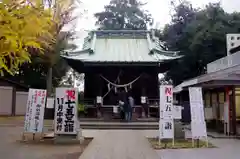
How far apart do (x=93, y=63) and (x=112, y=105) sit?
332 centimetres

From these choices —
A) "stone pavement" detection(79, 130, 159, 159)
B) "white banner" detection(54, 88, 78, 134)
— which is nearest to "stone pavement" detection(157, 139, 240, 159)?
"stone pavement" detection(79, 130, 159, 159)

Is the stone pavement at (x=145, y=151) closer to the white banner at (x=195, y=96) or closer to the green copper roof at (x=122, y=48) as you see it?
the white banner at (x=195, y=96)

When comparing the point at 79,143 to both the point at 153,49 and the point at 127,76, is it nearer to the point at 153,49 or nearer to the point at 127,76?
the point at 127,76

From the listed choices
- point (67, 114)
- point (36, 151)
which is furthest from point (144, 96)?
point (36, 151)

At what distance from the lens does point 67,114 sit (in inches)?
499

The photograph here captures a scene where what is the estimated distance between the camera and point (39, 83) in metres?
35.6

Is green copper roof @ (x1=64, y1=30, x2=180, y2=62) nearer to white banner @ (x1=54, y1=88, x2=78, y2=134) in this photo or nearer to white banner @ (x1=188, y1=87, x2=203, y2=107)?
white banner @ (x1=54, y1=88, x2=78, y2=134)

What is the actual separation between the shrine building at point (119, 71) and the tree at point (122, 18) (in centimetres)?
2374

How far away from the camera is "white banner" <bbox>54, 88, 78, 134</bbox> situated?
1266cm

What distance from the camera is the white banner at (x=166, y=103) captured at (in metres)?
11.9

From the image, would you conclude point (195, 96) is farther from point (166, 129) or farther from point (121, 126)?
point (121, 126)

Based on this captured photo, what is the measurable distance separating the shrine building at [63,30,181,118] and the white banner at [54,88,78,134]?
31.1 ft

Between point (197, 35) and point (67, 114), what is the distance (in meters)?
20.5

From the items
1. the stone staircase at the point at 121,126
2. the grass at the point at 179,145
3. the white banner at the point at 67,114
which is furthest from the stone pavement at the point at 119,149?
the stone staircase at the point at 121,126
